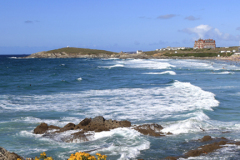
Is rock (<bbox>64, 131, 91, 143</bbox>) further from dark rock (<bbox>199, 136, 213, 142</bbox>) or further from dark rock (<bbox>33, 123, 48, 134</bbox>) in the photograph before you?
dark rock (<bbox>199, 136, 213, 142</bbox>)

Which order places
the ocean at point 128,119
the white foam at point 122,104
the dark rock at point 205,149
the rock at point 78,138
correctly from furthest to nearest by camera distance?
the white foam at point 122,104
the rock at point 78,138
the ocean at point 128,119
the dark rock at point 205,149

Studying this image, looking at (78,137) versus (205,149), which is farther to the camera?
(78,137)

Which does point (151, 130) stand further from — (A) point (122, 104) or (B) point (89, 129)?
(A) point (122, 104)

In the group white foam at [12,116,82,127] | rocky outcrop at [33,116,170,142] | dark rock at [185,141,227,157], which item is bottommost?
dark rock at [185,141,227,157]

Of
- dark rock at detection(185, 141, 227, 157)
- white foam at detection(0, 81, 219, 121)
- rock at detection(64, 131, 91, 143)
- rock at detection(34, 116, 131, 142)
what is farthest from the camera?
white foam at detection(0, 81, 219, 121)

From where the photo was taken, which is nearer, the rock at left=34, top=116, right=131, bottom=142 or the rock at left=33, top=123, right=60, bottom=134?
the rock at left=34, top=116, right=131, bottom=142

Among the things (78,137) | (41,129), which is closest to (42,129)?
(41,129)

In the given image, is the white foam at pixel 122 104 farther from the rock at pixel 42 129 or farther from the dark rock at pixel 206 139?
the dark rock at pixel 206 139

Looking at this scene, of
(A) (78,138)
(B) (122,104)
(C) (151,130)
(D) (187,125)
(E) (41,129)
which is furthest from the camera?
(B) (122,104)

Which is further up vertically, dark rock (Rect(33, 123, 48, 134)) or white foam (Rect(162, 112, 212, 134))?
dark rock (Rect(33, 123, 48, 134))

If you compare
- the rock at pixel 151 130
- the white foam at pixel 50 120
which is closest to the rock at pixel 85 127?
the rock at pixel 151 130

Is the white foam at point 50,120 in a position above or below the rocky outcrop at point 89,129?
below

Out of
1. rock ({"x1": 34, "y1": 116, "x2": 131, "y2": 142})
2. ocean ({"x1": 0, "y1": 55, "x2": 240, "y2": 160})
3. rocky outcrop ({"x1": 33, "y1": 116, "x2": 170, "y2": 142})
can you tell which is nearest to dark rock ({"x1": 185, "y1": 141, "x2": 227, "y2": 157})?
ocean ({"x1": 0, "y1": 55, "x2": 240, "y2": 160})

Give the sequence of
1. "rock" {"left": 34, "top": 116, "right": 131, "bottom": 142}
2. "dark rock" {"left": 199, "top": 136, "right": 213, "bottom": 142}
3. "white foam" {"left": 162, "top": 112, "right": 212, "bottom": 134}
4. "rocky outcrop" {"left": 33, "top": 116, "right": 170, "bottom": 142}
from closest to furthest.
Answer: "dark rock" {"left": 199, "top": 136, "right": 213, "bottom": 142}
"rock" {"left": 34, "top": 116, "right": 131, "bottom": 142}
"rocky outcrop" {"left": 33, "top": 116, "right": 170, "bottom": 142}
"white foam" {"left": 162, "top": 112, "right": 212, "bottom": 134}
